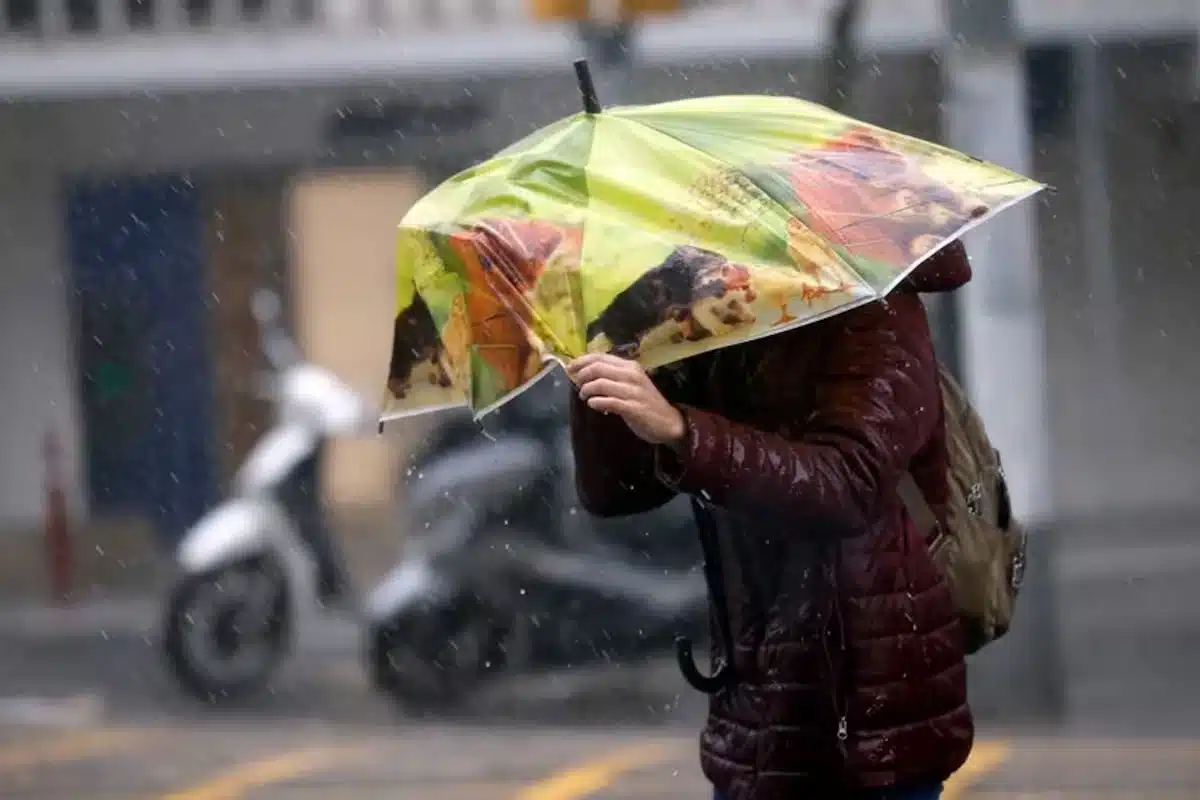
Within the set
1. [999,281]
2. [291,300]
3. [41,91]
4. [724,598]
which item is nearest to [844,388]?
[724,598]

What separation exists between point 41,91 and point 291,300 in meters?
1.57

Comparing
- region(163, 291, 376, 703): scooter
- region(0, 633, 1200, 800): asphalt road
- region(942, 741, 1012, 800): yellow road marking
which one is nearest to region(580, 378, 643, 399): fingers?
region(942, 741, 1012, 800): yellow road marking

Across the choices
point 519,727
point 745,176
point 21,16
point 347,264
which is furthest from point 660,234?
point 21,16

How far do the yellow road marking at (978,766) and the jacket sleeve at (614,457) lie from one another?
3.09 meters

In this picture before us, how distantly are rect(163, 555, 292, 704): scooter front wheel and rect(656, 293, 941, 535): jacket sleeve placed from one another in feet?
15.4

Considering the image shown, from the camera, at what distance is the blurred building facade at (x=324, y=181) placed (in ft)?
22.7

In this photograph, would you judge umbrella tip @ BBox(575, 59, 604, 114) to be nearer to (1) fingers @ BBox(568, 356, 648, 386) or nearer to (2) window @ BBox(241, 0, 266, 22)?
(1) fingers @ BBox(568, 356, 648, 386)

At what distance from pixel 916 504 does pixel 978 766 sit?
356 centimetres

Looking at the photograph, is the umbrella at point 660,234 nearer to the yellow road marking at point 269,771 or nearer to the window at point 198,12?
the yellow road marking at point 269,771

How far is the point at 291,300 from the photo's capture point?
8000mm

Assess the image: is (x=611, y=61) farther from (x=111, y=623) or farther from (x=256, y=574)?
(x=111, y=623)

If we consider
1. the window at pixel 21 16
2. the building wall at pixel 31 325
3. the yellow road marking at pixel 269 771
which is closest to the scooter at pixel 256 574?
the yellow road marking at pixel 269 771

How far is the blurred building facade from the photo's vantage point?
693 cm

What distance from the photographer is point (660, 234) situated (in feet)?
7.75
